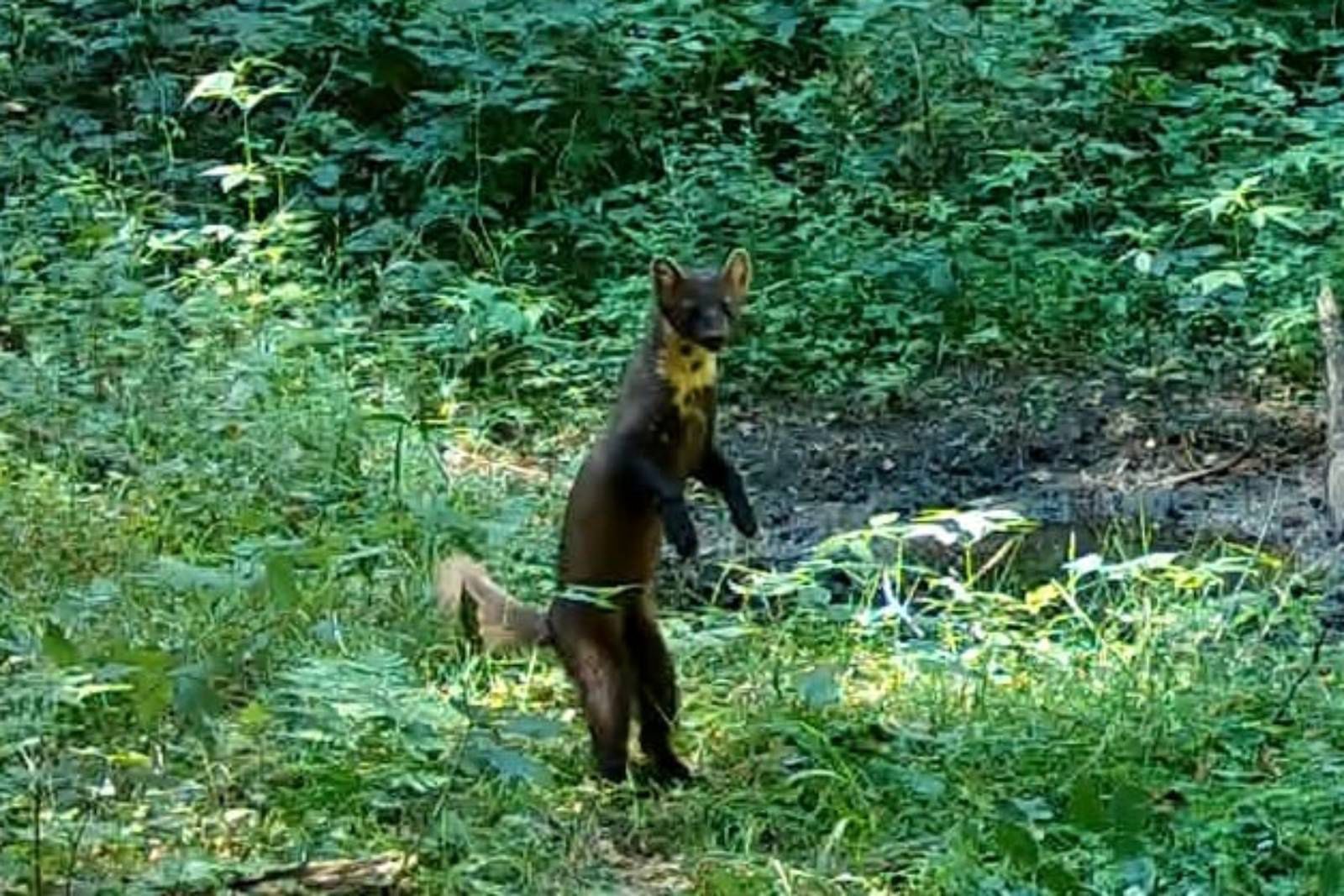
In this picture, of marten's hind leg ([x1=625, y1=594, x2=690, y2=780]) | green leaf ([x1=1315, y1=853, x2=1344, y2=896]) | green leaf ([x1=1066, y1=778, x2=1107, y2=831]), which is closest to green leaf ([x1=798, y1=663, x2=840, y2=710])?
marten's hind leg ([x1=625, y1=594, x2=690, y2=780])

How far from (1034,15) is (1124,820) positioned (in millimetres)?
8465

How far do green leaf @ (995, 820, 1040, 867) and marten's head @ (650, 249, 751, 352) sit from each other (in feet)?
6.97

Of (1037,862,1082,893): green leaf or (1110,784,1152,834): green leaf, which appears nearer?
(1110,784,1152,834): green leaf

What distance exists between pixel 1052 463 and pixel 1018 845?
16.7 ft

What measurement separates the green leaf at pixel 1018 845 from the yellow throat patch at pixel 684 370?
1982mm

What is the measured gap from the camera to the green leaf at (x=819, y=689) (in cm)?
658

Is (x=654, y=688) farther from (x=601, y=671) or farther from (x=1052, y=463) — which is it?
(x=1052, y=463)

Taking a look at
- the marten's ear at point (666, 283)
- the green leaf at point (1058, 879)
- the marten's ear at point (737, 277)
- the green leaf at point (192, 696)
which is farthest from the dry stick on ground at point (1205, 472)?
the green leaf at point (192, 696)

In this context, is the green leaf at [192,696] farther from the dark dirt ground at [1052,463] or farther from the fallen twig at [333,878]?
the dark dirt ground at [1052,463]

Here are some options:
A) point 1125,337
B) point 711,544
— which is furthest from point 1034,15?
point 711,544

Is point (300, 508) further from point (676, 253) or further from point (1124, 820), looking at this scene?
point (1124, 820)

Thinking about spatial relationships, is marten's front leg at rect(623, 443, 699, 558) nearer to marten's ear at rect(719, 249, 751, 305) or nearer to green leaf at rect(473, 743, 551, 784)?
marten's ear at rect(719, 249, 751, 305)

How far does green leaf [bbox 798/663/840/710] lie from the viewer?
21.6 feet

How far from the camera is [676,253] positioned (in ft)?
36.9
